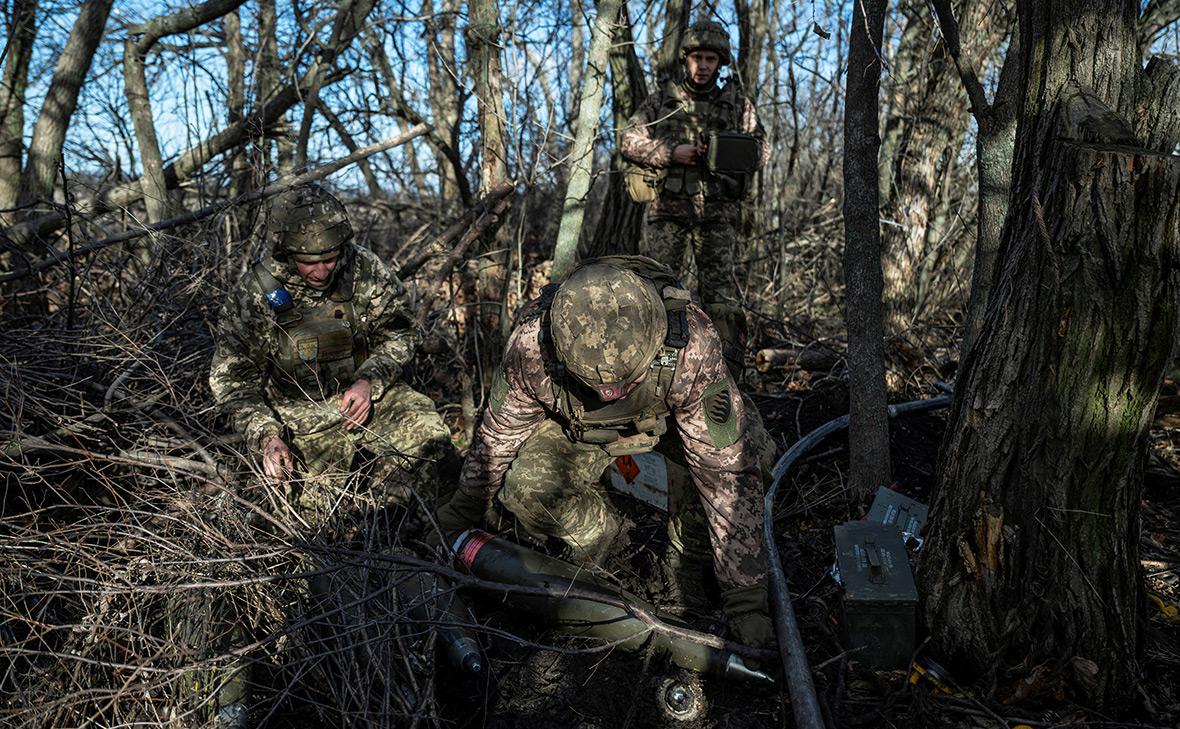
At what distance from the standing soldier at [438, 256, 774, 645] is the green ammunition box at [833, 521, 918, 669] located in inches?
11.9

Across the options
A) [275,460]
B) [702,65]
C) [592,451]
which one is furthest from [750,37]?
[275,460]

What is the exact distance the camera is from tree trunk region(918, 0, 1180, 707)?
7.52 feet

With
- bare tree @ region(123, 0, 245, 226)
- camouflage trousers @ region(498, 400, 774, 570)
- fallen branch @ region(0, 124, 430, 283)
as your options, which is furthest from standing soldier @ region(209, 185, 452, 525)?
bare tree @ region(123, 0, 245, 226)

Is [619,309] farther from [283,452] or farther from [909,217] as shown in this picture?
[909,217]

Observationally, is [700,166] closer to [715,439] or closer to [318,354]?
[318,354]

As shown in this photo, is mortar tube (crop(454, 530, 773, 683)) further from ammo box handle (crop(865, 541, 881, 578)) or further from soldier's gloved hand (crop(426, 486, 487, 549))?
ammo box handle (crop(865, 541, 881, 578))

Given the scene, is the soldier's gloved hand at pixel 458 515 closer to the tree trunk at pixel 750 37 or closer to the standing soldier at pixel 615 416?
the standing soldier at pixel 615 416

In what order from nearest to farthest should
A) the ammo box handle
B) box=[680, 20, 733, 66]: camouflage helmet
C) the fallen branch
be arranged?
the ammo box handle
the fallen branch
box=[680, 20, 733, 66]: camouflage helmet

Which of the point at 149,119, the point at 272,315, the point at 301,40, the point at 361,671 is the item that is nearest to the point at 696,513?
the point at 361,671

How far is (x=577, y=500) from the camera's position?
3516mm

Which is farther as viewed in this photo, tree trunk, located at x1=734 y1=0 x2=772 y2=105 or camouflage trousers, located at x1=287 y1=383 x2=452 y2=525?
tree trunk, located at x1=734 y1=0 x2=772 y2=105

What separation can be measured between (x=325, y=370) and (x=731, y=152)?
2891 mm

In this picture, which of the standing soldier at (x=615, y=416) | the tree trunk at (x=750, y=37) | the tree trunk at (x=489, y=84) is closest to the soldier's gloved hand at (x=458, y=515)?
the standing soldier at (x=615, y=416)

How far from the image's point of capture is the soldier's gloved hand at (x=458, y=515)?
11.3 ft
